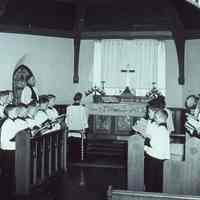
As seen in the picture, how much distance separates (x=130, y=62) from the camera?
1341 cm

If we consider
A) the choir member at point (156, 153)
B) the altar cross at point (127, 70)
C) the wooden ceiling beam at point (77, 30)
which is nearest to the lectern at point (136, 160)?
the choir member at point (156, 153)

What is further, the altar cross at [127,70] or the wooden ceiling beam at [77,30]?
the altar cross at [127,70]

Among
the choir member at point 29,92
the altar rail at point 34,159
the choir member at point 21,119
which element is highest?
the choir member at point 29,92

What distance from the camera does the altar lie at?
444 inches

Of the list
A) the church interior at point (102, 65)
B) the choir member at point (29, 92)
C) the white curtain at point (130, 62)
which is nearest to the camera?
the church interior at point (102, 65)

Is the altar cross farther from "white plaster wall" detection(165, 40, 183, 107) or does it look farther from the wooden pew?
the wooden pew

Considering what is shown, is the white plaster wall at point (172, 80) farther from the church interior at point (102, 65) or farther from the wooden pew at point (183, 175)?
the wooden pew at point (183, 175)

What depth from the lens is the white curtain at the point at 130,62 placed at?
13164mm

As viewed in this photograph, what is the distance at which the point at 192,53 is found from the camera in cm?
1257

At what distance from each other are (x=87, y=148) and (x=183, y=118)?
286 cm

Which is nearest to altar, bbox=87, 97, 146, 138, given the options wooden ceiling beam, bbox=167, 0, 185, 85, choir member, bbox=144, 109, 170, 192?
wooden ceiling beam, bbox=167, 0, 185, 85

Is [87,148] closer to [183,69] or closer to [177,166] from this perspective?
[183,69]

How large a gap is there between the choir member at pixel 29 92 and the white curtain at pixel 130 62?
2037 mm

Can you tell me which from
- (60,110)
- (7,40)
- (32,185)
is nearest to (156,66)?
(60,110)
